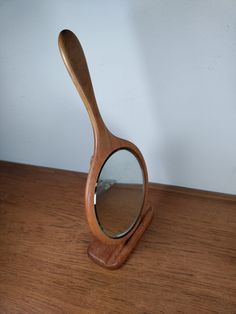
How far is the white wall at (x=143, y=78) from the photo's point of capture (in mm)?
523

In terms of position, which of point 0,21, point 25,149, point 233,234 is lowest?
point 233,234

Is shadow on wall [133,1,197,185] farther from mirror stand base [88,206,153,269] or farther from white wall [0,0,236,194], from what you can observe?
mirror stand base [88,206,153,269]

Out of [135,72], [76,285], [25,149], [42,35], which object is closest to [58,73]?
[42,35]

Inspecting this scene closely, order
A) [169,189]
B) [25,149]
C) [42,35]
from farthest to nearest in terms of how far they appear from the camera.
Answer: [25,149]
[169,189]
[42,35]

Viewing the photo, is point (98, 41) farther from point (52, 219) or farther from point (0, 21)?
point (52, 219)

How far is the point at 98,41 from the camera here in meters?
0.59

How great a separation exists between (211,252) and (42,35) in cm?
56

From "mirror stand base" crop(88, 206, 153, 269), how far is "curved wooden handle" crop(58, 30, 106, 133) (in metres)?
0.25

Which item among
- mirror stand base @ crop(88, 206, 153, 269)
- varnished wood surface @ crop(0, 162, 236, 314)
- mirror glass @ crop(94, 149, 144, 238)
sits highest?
mirror glass @ crop(94, 149, 144, 238)

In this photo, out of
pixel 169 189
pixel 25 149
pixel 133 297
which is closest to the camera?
pixel 133 297

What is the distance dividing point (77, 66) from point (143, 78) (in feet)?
0.69

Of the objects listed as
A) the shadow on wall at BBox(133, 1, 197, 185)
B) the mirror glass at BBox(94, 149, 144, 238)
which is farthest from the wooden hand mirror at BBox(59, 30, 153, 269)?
the shadow on wall at BBox(133, 1, 197, 185)

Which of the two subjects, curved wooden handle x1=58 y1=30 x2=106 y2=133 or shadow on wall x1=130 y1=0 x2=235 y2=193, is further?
shadow on wall x1=130 y1=0 x2=235 y2=193

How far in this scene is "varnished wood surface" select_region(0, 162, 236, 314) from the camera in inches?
20.1
